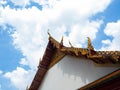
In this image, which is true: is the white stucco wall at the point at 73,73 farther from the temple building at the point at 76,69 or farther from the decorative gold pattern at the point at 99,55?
the decorative gold pattern at the point at 99,55

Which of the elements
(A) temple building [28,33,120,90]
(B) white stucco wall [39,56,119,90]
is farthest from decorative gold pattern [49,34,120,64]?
(B) white stucco wall [39,56,119,90]

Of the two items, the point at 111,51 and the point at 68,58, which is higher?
the point at 68,58

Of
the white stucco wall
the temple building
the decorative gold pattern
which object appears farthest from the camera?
the white stucco wall

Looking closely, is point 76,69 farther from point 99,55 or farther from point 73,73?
point 99,55

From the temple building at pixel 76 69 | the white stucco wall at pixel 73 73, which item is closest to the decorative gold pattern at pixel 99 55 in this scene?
the temple building at pixel 76 69

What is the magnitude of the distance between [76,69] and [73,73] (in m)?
0.24

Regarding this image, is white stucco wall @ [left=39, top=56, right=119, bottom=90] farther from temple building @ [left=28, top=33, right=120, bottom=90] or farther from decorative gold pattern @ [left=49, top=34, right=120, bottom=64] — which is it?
decorative gold pattern @ [left=49, top=34, right=120, bottom=64]

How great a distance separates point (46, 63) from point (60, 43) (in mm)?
2609

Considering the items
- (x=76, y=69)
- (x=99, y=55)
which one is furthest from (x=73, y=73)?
(x=99, y=55)

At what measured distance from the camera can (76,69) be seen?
10.9 meters

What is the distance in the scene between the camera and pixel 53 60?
44.1ft

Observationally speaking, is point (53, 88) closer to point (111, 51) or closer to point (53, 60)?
point (53, 60)

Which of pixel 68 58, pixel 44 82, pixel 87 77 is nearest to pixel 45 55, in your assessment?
pixel 44 82

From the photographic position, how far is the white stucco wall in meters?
9.58
